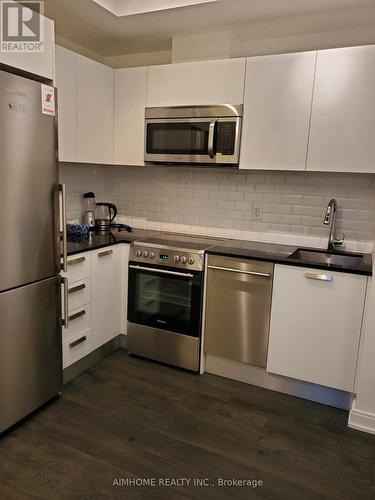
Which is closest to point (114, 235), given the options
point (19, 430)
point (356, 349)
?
point (19, 430)

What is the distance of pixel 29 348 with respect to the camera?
2197mm

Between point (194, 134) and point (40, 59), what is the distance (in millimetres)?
1207

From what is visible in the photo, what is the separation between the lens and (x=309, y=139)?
2.63 m

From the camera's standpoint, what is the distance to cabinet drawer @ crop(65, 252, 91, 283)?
2533 millimetres

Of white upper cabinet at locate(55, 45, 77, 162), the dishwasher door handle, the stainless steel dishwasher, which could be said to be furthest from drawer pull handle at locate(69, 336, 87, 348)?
white upper cabinet at locate(55, 45, 77, 162)

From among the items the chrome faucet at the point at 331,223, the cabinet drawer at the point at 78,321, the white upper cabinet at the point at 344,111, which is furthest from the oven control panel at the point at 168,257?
the white upper cabinet at the point at 344,111

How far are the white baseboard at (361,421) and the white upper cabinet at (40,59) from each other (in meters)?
2.67

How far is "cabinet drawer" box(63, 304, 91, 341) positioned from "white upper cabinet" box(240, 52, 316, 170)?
1.59 meters

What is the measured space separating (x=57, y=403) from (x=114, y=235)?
138cm

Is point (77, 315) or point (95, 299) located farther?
point (95, 299)

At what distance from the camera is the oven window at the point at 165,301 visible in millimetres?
2820

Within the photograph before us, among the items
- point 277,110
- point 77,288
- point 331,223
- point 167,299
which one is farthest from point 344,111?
point 77,288

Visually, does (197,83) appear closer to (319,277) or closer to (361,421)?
(319,277)

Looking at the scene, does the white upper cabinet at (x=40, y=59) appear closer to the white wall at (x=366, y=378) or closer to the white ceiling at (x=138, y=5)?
the white ceiling at (x=138, y=5)
